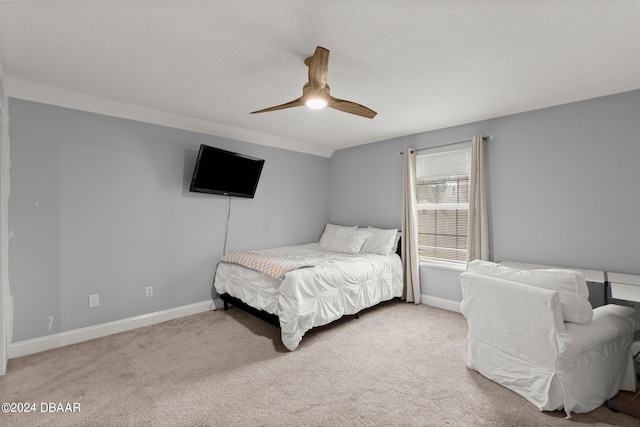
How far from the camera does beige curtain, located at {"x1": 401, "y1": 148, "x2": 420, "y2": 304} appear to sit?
3.88 m

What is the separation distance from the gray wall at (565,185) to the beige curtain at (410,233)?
27 centimetres

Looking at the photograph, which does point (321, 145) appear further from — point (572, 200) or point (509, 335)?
point (509, 335)

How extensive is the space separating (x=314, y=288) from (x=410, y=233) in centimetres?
177

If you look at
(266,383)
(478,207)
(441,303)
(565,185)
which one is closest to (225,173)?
(266,383)

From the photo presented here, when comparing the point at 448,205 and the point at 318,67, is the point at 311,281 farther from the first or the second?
the point at 448,205

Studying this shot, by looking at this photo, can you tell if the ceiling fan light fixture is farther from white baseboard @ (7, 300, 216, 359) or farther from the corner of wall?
white baseboard @ (7, 300, 216, 359)

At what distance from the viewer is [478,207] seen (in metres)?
3.35

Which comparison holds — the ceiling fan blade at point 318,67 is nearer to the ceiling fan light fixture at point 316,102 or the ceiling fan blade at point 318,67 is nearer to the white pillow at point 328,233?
the ceiling fan light fixture at point 316,102

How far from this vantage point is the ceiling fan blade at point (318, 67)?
1.88m

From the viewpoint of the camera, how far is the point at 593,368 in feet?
5.82

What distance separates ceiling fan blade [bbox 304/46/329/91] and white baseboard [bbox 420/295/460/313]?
3134 millimetres

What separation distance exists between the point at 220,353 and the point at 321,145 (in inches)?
137

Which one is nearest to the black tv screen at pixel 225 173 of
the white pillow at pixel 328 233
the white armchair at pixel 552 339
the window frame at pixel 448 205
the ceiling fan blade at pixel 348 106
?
the white pillow at pixel 328 233

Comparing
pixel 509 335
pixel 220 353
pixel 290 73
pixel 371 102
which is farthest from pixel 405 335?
pixel 290 73
